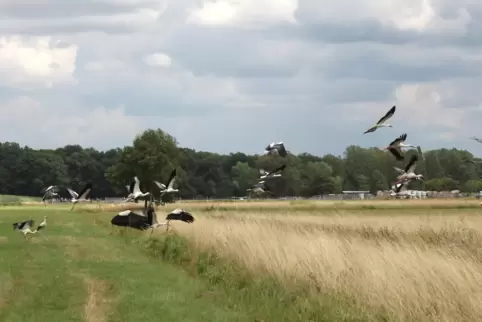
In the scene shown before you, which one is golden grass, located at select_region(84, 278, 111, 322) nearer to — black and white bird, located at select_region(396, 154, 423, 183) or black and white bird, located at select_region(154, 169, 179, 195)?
black and white bird, located at select_region(154, 169, 179, 195)

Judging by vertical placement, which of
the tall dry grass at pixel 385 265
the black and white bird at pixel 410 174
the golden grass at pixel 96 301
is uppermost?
the black and white bird at pixel 410 174

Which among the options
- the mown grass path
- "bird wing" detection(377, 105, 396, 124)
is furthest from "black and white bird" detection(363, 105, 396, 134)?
the mown grass path

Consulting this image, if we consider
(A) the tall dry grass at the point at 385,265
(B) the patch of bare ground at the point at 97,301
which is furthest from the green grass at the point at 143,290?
(A) the tall dry grass at the point at 385,265

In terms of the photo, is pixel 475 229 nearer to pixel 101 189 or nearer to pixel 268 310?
pixel 268 310

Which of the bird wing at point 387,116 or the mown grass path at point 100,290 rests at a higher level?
the bird wing at point 387,116

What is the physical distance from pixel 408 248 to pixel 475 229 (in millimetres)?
6148

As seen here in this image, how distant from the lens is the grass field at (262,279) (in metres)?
A: 12.0

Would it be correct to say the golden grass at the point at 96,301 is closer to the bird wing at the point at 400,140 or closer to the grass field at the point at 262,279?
the grass field at the point at 262,279

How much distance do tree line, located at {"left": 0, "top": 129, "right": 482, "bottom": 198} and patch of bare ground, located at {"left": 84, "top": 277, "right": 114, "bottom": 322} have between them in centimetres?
408

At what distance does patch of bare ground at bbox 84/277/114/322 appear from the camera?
43.5 ft

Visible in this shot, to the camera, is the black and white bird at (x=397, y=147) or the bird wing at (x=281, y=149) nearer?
the black and white bird at (x=397, y=147)

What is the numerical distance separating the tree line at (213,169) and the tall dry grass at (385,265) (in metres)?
1.53

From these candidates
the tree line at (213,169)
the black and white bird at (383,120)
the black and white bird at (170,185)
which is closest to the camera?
the black and white bird at (383,120)

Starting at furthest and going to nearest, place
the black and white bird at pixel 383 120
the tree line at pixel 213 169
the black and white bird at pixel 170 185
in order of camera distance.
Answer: the tree line at pixel 213 169 < the black and white bird at pixel 170 185 < the black and white bird at pixel 383 120
